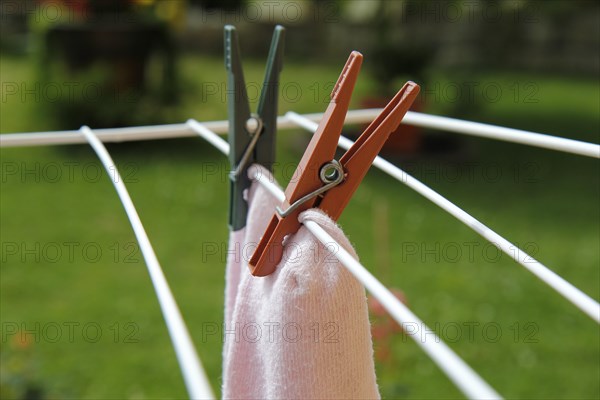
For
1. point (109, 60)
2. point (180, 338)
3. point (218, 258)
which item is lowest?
point (218, 258)

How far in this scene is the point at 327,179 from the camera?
1.76 ft

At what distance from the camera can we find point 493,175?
3805 millimetres

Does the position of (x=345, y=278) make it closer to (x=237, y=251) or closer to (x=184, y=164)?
(x=237, y=251)

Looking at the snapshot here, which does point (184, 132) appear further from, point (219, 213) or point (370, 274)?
point (219, 213)

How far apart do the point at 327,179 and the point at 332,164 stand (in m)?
0.01

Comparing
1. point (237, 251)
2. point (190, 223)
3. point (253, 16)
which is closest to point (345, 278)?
point (237, 251)

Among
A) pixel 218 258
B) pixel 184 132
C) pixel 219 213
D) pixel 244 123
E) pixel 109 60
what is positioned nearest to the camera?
pixel 244 123

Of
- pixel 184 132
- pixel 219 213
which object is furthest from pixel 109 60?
pixel 184 132

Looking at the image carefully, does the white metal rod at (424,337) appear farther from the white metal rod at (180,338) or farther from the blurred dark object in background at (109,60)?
the blurred dark object in background at (109,60)

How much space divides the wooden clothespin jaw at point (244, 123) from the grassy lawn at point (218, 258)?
104 centimetres

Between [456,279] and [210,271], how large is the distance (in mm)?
845

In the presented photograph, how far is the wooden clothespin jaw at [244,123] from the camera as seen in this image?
653 millimetres

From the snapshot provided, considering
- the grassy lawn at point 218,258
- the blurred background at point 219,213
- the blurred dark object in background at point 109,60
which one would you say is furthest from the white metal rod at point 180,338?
the blurred dark object in background at point 109,60

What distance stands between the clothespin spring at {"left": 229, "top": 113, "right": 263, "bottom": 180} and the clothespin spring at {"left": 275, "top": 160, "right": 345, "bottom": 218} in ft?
0.49
